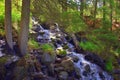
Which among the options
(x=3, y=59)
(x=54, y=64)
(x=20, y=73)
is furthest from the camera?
(x=54, y=64)

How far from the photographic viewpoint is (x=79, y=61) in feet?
60.8

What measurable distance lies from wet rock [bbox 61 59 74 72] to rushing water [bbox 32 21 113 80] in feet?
1.99

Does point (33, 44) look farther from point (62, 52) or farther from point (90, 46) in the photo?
point (90, 46)

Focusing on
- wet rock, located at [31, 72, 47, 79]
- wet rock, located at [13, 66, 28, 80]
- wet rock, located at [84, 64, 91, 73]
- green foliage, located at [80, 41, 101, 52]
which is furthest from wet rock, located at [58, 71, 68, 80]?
green foliage, located at [80, 41, 101, 52]

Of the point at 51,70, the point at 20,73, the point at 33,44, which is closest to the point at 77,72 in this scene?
the point at 51,70

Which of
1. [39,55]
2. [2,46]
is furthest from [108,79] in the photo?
[2,46]

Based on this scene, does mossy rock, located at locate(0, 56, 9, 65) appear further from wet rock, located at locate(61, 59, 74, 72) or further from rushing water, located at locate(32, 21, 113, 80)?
rushing water, located at locate(32, 21, 113, 80)

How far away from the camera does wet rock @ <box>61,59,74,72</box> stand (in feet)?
54.1

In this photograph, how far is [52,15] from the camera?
15406mm

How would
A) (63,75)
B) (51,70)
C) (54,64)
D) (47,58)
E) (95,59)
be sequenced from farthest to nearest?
(95,59), (54,64), (47,58), (63,75), (51,70)

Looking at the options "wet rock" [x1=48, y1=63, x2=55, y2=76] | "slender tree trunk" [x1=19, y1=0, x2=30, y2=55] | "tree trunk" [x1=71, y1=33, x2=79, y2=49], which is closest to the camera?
"slender tree trunk" [x1=19, y1=0, x2=30, y2=55]

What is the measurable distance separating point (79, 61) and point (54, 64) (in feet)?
8.28

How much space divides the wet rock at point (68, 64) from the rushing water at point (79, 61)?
23.9 inches

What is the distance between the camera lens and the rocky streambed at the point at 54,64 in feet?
47.9
